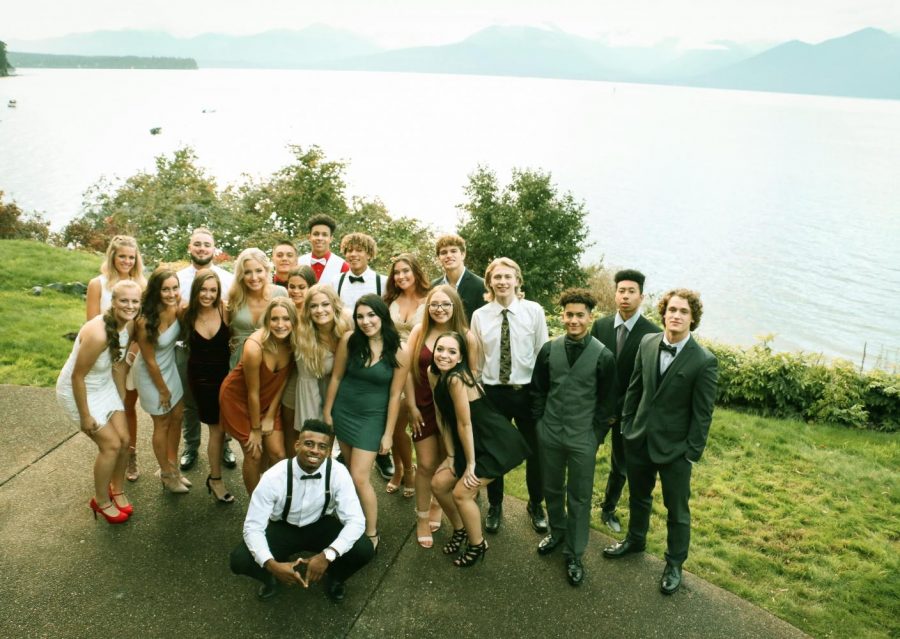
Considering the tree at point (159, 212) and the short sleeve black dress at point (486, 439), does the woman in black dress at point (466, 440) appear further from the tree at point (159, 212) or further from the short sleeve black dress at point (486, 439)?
the tree at point (159, 212)

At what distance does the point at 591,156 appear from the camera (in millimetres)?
104750

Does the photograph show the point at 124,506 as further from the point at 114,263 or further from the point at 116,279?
the point at 114,263

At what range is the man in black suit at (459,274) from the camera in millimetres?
5531

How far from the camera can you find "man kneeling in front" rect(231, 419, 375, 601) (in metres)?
3.88

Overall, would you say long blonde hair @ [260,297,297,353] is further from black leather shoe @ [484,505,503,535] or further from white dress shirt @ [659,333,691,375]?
white dress shirt @ [659,333,691,375]

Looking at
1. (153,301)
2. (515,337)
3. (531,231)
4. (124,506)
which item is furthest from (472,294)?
(531,231)

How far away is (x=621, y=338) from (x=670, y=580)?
6.33 ft

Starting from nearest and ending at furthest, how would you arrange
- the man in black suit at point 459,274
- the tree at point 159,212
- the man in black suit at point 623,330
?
1. the man in black suit at point 623,330
2. the man in black suit at point 459,274
3. the tree at point 159,212

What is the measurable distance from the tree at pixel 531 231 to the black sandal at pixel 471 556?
29.0 meters

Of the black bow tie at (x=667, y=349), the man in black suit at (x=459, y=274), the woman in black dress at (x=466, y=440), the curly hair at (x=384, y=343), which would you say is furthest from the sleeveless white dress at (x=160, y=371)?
the black bow tie at (x=667, y=349)

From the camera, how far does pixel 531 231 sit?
34312mm

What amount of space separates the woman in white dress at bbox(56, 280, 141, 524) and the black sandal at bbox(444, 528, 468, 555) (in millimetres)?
2771

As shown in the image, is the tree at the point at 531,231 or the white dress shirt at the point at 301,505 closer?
the white dress shirt at the point at 301,505

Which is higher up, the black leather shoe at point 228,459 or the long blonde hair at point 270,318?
the long blonde hair at point 270,318
